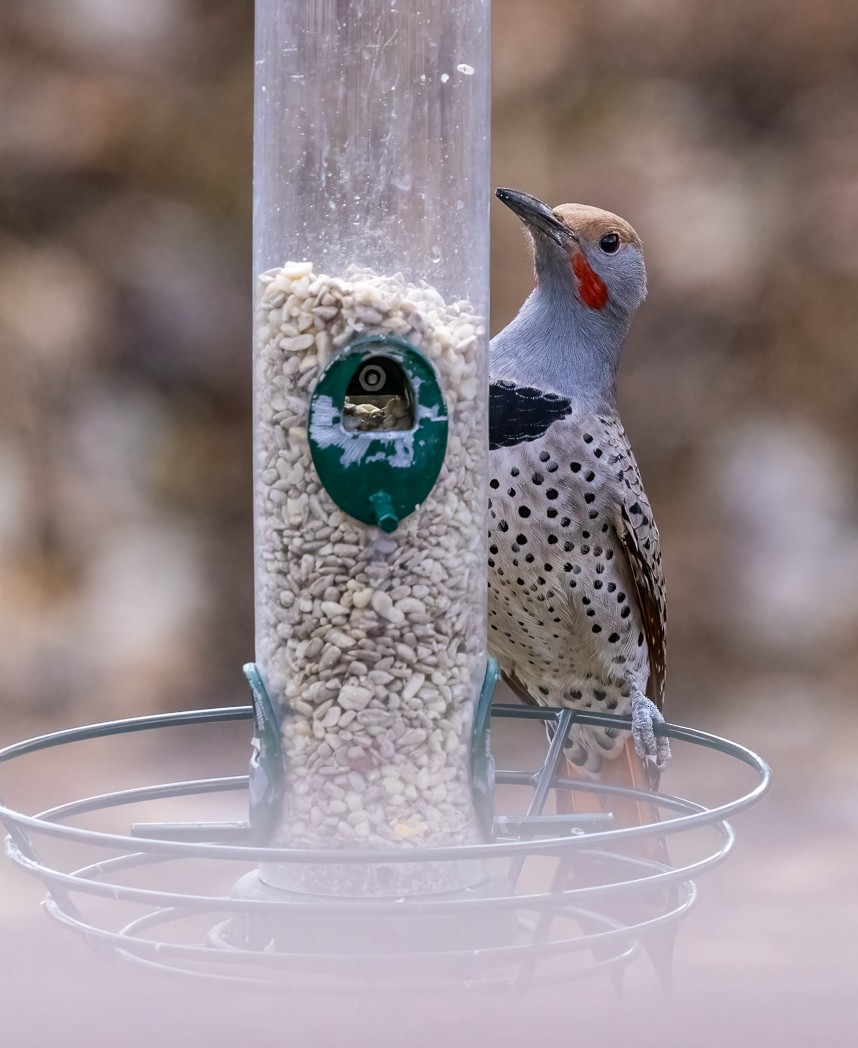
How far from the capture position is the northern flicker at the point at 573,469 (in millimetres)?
2443

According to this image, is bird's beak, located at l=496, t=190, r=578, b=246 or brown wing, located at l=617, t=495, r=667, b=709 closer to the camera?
bird's beak, located at l=496, t=190, r=578, b=246

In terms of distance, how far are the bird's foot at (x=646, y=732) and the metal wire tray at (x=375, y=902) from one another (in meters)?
0.16

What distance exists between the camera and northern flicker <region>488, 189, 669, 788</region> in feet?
8.02

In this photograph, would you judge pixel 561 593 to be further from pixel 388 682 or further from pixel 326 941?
pixel 326 941

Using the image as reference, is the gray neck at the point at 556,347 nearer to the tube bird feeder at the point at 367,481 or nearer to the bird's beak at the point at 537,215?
the bird's beak at the point at 537,215

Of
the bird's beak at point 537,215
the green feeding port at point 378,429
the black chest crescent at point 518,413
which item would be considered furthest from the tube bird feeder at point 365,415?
the black chest crescent at point 518,413

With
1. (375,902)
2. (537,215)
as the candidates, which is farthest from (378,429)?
(537,215)

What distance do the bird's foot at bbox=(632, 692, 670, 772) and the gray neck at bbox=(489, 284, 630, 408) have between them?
509 millimetres

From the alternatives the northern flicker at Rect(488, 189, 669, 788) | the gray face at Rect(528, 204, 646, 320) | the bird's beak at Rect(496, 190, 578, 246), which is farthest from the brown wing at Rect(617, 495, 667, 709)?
the bird's beak at Rect(496, 190, 578, 246)

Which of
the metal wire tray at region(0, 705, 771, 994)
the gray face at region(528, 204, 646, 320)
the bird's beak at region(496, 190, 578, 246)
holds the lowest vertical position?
the metal wire tray at region(0, 705, 771, 994)

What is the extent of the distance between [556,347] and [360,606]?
91 centimetres

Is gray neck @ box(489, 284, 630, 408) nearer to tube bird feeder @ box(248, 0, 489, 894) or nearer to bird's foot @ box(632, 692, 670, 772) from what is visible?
bird's foot @ box(632, 692, 670, 772)

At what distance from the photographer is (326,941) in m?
1.58

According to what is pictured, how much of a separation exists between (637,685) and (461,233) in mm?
1042
